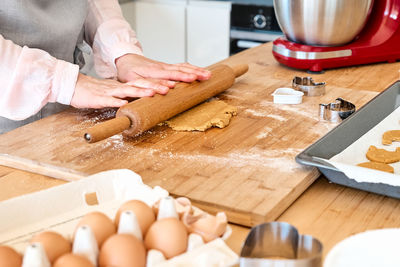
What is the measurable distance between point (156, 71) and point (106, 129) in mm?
371

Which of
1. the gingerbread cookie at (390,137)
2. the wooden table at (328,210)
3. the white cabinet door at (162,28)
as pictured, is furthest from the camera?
the white cabinet door at (162,28)

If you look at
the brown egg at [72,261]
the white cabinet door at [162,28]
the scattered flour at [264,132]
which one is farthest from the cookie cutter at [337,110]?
the white cabinet door at [162,28]

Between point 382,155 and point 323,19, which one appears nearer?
point 382,155

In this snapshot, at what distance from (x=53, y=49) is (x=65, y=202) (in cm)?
70

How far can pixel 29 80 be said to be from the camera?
116 cm

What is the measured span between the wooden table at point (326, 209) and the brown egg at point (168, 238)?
14 cm

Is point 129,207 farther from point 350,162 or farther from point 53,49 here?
point 53,49

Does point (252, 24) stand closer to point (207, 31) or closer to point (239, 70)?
point (207, 31)

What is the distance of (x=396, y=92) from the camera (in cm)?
131

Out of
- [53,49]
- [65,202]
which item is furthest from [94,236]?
[53,49]

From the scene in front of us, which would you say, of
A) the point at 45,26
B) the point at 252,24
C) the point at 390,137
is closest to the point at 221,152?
the point at 390,137

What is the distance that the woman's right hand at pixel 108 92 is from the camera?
1.16 metres

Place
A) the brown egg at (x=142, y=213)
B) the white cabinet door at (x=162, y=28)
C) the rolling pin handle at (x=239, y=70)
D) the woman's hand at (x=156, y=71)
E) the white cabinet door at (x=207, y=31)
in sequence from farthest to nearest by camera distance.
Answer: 1. the white cabinet door at (x=162, y=28)
2. the white cabinet door at (x=207, y=31)
3. the rolling pin handle at (x=239, y=70)
4. the woman's hand at (x=156, y=71)
5. the brown egg at (x=142, y=213)

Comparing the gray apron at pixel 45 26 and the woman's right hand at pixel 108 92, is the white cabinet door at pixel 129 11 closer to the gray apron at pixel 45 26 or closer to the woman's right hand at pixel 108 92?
the gray apron at pixel 45 26
